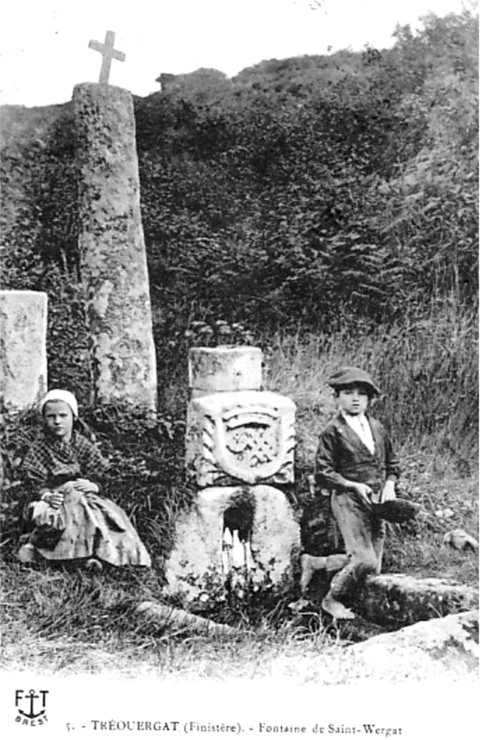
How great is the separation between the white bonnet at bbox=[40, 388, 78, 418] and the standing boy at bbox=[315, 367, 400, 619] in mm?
1110

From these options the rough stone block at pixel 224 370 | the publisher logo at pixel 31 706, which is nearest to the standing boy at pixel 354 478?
the rough stone block at pixel 224 370

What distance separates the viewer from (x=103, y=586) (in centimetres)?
478

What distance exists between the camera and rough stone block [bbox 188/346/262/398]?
4840mm

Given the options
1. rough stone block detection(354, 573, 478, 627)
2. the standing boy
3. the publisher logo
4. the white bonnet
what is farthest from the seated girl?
rough stone block detection(354, 573, 478, 627)

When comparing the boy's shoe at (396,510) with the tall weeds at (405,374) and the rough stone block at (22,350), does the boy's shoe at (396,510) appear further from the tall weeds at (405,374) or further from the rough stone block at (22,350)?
the rough stone block at (22,350)

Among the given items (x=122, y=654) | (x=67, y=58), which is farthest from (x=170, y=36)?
(x=122, y=654)

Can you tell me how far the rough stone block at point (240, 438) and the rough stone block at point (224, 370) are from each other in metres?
0.04

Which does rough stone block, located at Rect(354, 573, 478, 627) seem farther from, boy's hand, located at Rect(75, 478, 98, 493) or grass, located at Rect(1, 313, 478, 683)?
boy's hand, located at Rect(75, 478, 98, 493)

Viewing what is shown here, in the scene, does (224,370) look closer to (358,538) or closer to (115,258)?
(115,258)

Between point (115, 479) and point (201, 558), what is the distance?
1.71 feet

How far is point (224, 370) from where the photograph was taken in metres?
4.85

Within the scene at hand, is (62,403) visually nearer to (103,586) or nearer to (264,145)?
(103,586)

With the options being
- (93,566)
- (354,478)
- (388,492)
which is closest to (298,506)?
(354,478)

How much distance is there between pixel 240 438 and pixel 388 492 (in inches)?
27.7
